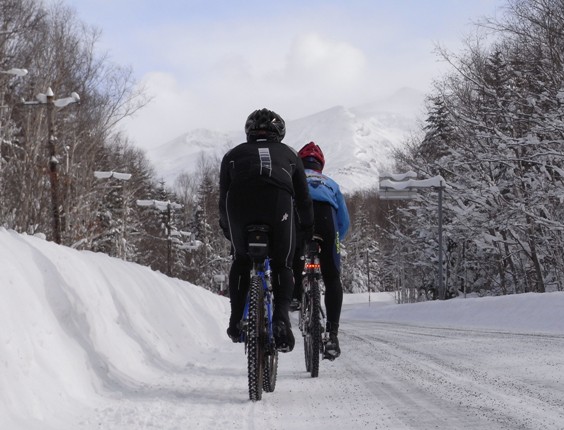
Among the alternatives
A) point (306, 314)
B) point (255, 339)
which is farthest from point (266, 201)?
point (306, 314)

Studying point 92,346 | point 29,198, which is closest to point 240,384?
point 92,346

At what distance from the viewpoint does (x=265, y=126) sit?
5.44 metres

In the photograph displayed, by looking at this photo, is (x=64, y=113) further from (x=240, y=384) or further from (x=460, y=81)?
(x=240, y=384)

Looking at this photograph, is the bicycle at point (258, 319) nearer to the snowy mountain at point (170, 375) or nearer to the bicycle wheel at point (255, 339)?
the bicycle wheel at point (255, 339)

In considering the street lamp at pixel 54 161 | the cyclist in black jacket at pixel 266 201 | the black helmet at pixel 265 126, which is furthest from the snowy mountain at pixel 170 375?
the street lamp at pixel 54 161

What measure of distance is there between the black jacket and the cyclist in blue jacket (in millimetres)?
970

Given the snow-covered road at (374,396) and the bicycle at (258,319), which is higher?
the bicycle at (258,319)

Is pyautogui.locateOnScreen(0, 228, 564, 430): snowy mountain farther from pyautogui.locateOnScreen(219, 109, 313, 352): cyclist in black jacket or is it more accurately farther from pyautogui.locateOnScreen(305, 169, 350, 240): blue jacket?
pyautogui.locateOnScreen(305, 169, 350, 240): blue jacket

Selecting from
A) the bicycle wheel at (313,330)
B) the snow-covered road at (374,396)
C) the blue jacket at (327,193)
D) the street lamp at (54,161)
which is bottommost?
the snow-covered road at (374,396)

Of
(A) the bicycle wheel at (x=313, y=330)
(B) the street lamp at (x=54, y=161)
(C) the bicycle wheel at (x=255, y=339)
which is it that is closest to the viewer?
(C) the bicycle wheel at (x=255, y=339)

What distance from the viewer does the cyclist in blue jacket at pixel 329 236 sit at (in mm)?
6480

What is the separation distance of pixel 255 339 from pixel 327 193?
6.20 feet

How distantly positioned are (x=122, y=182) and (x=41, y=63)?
22769mm

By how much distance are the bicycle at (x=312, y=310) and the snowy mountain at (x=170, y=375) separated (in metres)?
0.21
